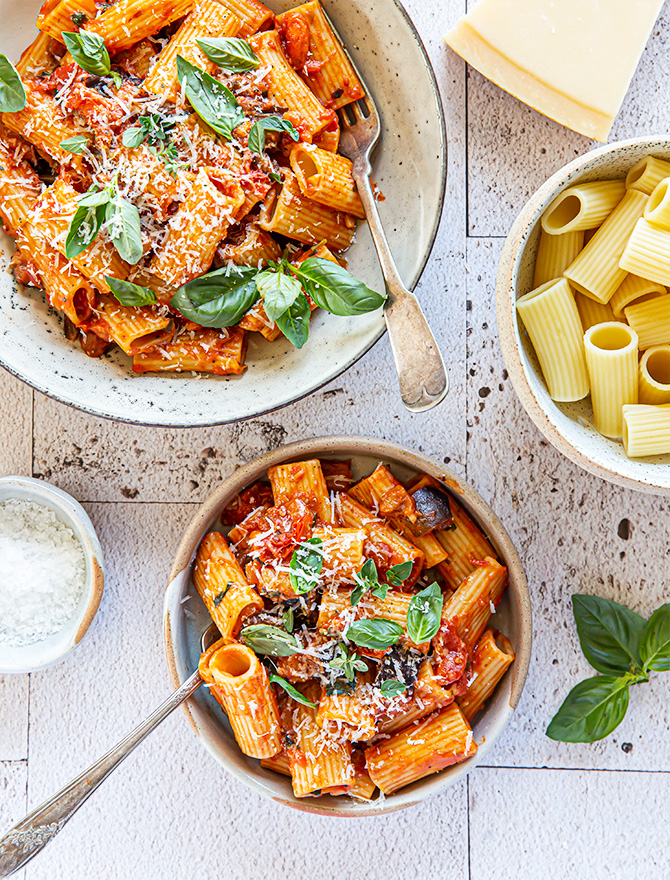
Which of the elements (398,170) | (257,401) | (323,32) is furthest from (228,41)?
(257,401)

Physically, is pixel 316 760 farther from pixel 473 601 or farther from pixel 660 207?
pixel 660 207

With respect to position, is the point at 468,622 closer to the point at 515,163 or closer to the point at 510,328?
the point at 510,328

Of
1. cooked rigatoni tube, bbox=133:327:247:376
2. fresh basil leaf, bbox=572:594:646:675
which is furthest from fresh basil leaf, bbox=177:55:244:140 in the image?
fresh basil leaf, bbox=572:594:646:675

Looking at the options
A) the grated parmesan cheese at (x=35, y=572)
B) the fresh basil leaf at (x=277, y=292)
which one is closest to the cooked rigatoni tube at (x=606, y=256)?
the fresh basil leaf at (x=277, y=292)

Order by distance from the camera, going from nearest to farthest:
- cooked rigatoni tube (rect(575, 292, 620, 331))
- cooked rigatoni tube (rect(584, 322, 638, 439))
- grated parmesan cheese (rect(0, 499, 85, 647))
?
cooked rigatoni tube (rect(584, 322, 638, 439)), cooked rigatoni tube (rect(575, 292, 620, 331)), grated parmesan cheese (rect(0, 499, 85, 647))

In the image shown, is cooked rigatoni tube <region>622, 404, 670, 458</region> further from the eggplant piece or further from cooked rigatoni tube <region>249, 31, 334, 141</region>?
cooked rigatoni tube <region>249, 31, 334, 141</region>
